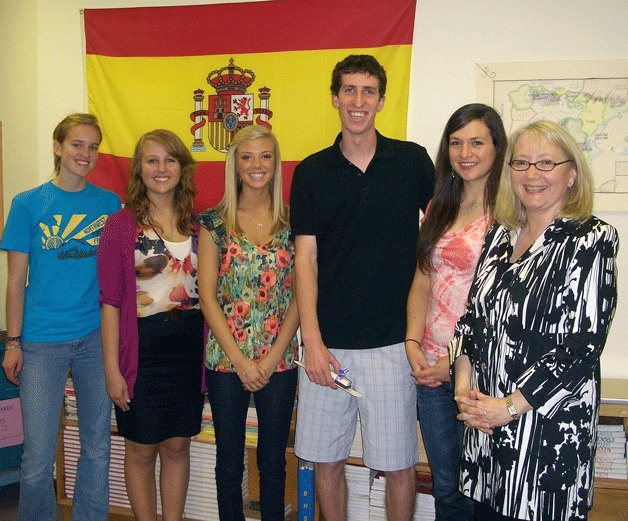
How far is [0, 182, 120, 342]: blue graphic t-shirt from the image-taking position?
2.35 meters

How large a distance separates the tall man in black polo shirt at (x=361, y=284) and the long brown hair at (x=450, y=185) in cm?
11

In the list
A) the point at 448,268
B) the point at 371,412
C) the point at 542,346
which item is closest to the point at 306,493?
the point at 371,412

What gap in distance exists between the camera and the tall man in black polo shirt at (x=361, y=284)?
6.85ft

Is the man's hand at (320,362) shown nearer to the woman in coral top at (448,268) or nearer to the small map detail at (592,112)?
the woman in coral top at (448,268)

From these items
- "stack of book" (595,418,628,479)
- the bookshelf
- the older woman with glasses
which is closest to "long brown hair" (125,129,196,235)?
the bookshelf

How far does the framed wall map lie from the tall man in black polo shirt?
0.84 meters

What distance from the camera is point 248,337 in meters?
2.21

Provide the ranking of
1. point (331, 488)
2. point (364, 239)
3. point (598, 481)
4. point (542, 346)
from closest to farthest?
Result: point (542, 346), point (364, 239), point (331, 488), point (598, 481)

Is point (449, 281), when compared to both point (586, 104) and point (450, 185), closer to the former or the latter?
point (450, 185)

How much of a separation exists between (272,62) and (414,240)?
Answer: 1358 millimetres

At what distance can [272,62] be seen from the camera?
9.86ft

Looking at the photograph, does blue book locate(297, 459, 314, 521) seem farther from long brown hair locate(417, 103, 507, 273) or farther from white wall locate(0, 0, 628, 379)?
white wall locate(0, 0, 628, 379)

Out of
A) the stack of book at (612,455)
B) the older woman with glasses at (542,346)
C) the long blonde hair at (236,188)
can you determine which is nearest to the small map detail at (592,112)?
the stack of book at (612,455)

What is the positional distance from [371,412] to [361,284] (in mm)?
435
